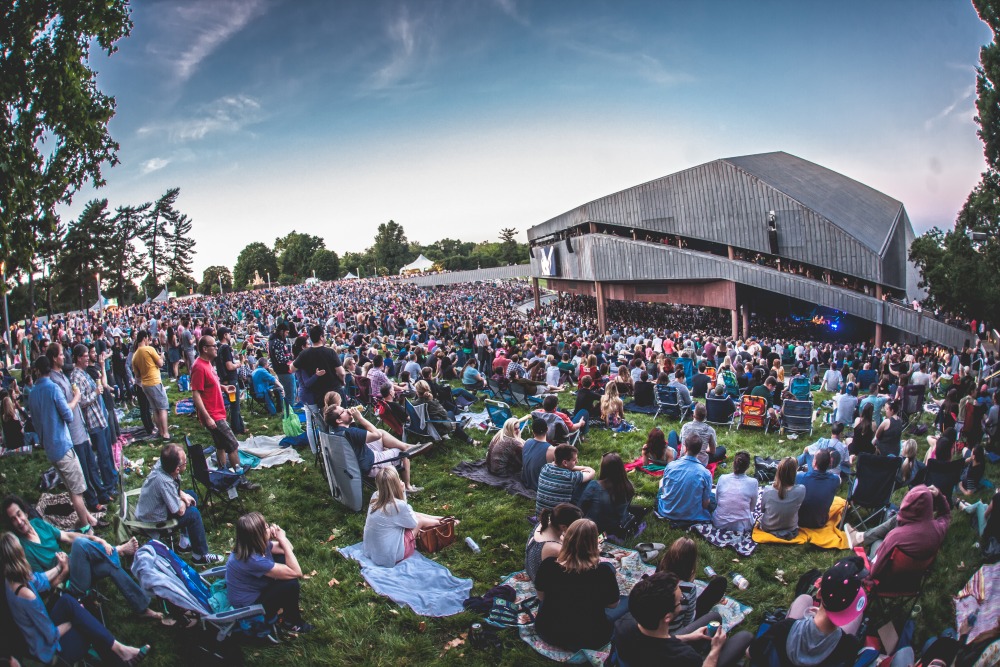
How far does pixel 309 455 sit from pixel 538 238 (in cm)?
4753

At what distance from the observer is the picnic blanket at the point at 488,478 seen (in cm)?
709

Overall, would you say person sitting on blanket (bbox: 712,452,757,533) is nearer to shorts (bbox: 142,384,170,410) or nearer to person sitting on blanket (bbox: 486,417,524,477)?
person sitting on blanket (bbox: 486,417,524,477)

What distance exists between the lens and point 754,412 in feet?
33.7

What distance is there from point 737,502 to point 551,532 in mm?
2683

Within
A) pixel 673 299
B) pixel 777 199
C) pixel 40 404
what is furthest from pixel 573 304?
pixel 40 404

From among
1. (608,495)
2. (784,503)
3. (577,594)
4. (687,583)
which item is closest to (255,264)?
(608,495)

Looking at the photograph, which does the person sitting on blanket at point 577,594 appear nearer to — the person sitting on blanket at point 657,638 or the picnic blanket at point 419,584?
the person sitting on blanket at point 657,638

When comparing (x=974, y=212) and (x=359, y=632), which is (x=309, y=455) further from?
(x=974, y=212)

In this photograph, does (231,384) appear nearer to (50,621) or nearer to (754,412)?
(50,621)

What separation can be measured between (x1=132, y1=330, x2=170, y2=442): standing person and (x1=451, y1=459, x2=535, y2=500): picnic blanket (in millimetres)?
4661

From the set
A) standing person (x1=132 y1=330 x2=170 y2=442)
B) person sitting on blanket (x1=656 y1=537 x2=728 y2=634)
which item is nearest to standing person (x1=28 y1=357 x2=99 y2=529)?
standing person (x1=132 y1=330 x2=170 y2=442)

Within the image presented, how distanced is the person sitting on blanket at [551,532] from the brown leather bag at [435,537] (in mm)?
1377

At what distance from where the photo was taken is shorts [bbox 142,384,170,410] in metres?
8.34

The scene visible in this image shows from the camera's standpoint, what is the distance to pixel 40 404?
564cm
